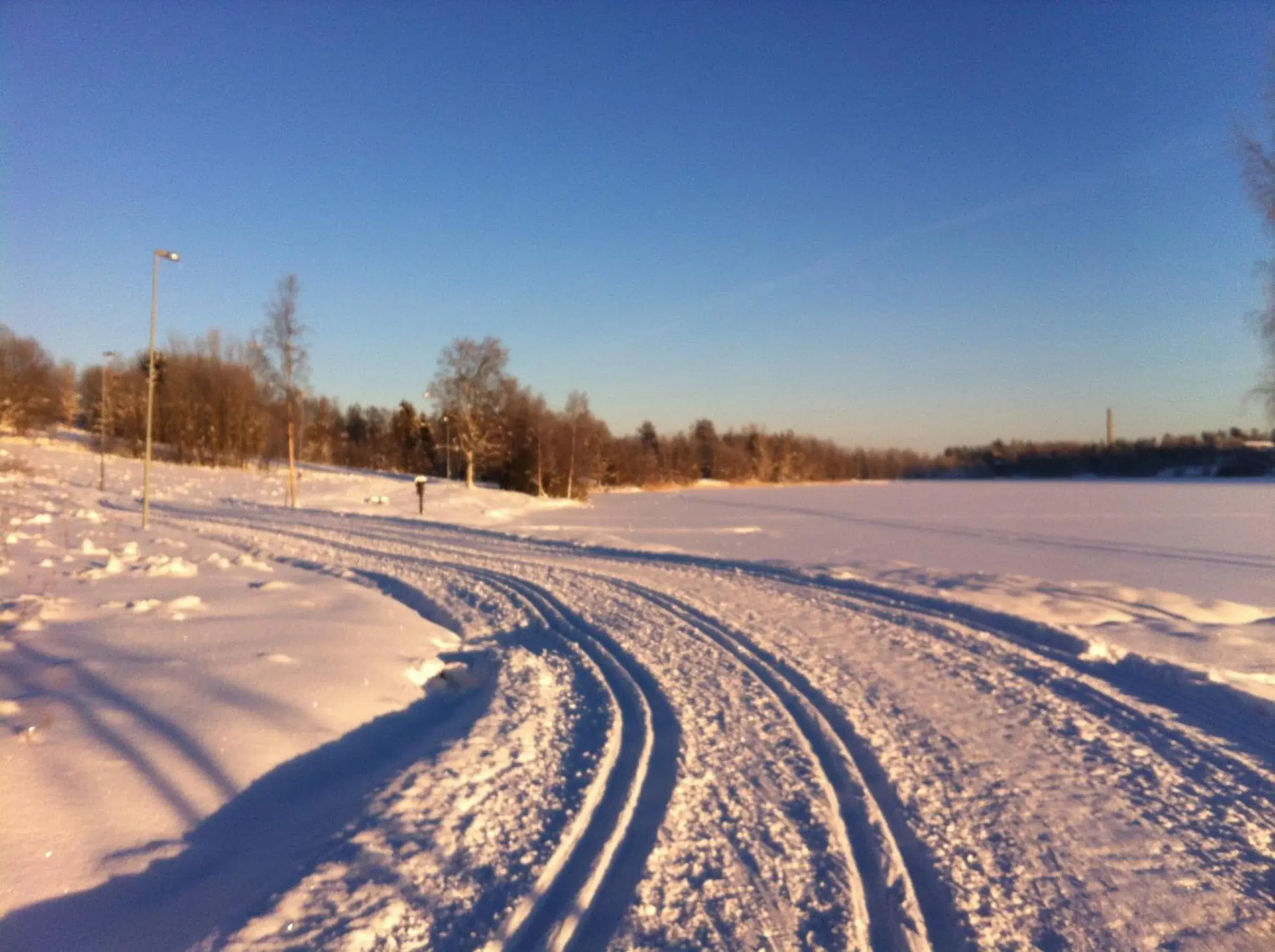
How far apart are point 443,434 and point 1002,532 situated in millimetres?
45933

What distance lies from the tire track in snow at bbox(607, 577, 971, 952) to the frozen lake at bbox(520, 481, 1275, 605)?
1128cm

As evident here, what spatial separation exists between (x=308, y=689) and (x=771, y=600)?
7526 millimetres

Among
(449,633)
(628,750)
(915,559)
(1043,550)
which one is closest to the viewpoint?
(628,750)

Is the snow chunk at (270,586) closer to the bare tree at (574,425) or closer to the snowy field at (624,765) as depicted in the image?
the snowy field at (624,765)

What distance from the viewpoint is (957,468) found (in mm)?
133250

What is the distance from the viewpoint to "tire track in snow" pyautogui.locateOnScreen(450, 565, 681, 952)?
385 cm

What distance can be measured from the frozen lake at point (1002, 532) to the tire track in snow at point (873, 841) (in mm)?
11277

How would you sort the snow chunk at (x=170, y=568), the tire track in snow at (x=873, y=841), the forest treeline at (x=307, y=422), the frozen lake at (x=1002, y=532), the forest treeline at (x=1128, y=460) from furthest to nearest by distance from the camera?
the forest treeline at (x=1128, y=460), the forest treeline at (x=307, y=422), the frozen lake at (x=1002, y=532), the snow chunk at (x=170, y=568), the tire track in snow at (x=873, y=841)

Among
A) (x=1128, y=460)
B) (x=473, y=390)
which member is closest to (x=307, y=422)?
(x=473, y=390)

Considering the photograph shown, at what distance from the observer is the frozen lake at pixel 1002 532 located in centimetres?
1866

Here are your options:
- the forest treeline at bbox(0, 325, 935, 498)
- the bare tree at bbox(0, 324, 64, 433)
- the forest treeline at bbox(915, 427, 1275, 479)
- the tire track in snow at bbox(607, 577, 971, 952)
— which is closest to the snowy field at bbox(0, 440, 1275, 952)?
the tire track in snow at bbox(607, 577, 971, 952)

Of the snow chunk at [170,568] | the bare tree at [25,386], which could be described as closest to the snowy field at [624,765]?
the snow chunk at [170,568]

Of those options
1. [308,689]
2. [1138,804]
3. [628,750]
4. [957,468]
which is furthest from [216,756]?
[957,468]

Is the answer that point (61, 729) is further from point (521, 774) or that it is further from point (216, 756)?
point (521, 774)
